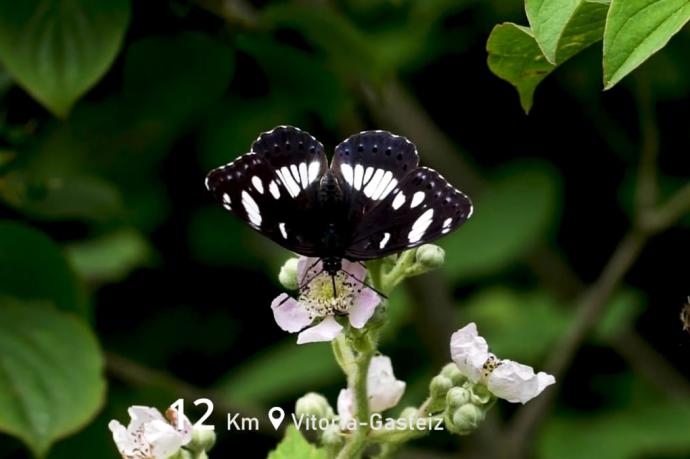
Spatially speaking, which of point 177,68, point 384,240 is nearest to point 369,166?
point 384,240

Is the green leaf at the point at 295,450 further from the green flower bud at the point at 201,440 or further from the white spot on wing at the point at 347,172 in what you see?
the white spot on wing at the point at 347,172

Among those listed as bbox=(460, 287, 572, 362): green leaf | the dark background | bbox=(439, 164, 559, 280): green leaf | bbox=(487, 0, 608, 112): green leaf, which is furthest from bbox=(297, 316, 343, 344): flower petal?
bbox=(439, 164, 559, 280): green leaf

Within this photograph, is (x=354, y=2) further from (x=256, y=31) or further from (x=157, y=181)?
(x=256, y=31)

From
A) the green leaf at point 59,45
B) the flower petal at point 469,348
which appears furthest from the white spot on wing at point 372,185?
the green leaf at point 59,45

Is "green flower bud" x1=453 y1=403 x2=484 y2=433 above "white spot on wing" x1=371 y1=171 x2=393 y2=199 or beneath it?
beneath

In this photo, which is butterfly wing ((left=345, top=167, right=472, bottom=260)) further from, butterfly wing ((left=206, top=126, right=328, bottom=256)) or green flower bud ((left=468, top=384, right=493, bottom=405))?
green flower bud ((left=468, top=384, right=493, bottom=405))

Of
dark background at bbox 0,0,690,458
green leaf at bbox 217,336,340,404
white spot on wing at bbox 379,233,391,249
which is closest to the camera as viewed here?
white spot on wing at bbox 379,233,391,249

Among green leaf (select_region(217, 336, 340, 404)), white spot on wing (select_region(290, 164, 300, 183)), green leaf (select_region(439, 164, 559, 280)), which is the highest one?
white spot on wing (select_region(290, 164, 300, 183))

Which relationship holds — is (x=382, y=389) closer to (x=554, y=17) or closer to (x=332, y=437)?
(x=332, y=437)
